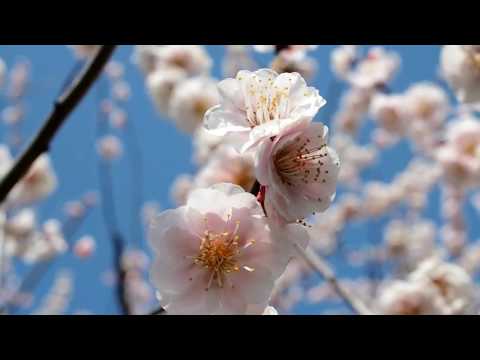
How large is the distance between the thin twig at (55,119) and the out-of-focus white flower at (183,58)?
292cm

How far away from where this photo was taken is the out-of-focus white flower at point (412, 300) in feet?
8.77

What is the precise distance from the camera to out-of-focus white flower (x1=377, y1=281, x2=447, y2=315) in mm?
2672

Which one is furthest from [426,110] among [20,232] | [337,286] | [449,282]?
[20,232]

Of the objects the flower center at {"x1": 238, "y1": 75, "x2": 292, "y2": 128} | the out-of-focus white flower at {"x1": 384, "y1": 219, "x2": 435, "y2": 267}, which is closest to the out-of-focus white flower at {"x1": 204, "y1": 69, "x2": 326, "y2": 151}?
the flower center at {"x1": 238, "y1": 75, "x2": 292, "y2": 128}

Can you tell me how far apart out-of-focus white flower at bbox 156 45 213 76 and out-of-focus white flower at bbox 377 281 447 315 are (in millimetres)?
2630

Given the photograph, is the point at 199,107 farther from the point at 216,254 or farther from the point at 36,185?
the point at 216,254

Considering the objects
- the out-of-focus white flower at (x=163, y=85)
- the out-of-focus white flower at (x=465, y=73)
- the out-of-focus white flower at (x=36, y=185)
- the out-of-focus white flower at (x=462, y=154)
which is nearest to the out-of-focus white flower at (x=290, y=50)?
the out-of-focus white flower at (x=465, y=73)

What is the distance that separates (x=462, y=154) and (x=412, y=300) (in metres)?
1.51

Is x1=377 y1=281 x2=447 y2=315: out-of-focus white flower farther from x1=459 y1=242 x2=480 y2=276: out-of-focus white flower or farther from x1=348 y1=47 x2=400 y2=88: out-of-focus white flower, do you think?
x1=459 y1=242 x2=480 y2=276: out-of-focus white flower
